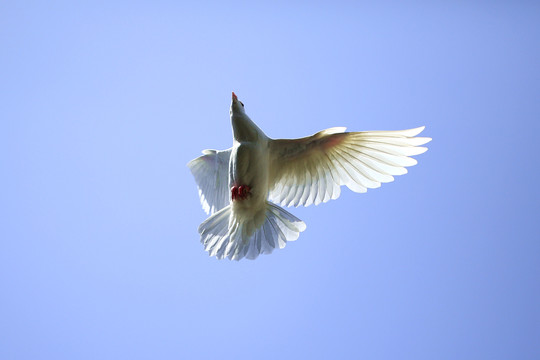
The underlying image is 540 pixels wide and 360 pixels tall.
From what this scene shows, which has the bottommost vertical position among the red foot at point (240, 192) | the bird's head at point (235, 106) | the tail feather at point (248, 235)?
the tail feather at point (248, 235)

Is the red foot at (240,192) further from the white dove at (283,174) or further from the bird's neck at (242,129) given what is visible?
the bird's neck at (242,129)

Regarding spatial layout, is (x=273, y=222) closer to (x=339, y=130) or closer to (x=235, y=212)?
(x=235, y=212)

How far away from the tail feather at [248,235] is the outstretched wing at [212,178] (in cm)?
62

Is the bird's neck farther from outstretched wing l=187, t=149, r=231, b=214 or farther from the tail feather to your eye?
outstretched wing l=187, t=149, r=231, b=214

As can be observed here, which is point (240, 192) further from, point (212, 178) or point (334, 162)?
point (212, 178)

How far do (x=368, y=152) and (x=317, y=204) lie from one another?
523 millimetres

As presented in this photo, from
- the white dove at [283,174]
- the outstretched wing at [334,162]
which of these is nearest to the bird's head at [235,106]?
the white dove at [283,174]

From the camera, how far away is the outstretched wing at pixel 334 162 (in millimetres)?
3358

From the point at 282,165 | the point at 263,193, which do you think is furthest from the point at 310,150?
the point at 263,193

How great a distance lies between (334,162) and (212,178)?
109cm

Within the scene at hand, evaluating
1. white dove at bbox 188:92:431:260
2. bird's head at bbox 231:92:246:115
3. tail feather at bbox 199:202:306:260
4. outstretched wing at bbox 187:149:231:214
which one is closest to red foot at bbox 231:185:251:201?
white dove at bbox 188:92:431:260

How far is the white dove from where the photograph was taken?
3297mm

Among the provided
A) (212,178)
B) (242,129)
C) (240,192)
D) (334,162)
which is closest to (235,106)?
(242,129)

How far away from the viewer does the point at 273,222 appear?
3420mm
